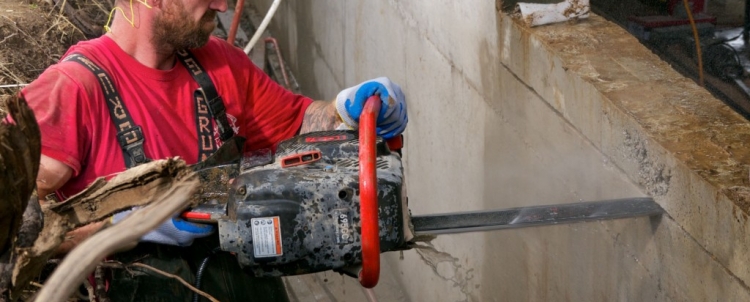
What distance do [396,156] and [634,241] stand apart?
0.65 m

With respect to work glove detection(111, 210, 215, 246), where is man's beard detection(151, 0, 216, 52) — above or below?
above

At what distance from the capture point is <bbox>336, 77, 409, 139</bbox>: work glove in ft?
7.99

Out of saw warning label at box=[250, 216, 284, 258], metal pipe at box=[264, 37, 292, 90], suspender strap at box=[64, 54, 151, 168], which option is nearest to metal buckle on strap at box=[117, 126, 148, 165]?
suspender strap at box=[64, 54, 151, 168]

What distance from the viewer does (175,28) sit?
2.55 meters

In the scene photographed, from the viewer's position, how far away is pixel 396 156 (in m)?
2.13

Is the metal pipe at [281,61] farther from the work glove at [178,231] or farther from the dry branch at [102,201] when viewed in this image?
the dry branch at [102,201]

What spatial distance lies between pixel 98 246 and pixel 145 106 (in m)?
1.43

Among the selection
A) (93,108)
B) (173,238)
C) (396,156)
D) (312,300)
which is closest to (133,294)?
(173,238)

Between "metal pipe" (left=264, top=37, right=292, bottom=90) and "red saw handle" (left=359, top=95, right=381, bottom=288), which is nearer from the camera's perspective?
"red saw handle" (left=359, top=95, right=381, bottom=288)

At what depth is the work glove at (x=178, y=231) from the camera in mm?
2188

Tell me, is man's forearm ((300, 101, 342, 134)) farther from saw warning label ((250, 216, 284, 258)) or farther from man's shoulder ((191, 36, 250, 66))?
saw warning label ((250, 216, 284, 258))

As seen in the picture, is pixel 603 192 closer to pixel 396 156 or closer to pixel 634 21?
pixel 396 156

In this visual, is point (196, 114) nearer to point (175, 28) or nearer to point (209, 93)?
point (209, 93)

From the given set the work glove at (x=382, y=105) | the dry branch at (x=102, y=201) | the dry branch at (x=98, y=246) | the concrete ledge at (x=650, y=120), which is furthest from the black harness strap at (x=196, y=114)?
the dry branch at (x=98, y=246)
